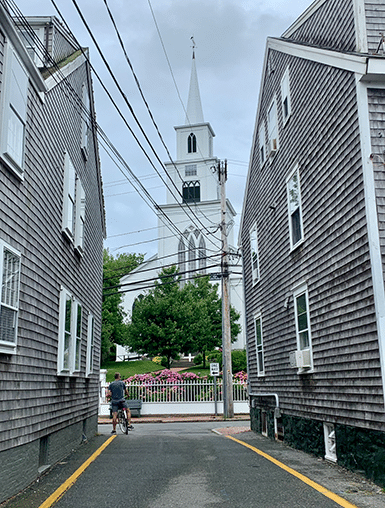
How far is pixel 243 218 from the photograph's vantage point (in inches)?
716

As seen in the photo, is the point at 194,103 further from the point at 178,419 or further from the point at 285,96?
the point at 285,96

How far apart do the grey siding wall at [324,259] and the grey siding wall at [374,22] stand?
0.60m

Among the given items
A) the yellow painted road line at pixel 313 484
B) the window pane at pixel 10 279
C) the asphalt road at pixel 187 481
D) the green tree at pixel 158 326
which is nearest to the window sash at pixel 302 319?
the asphalt road at pixel 187 481

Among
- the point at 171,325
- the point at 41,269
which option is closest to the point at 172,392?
the point at 171,325

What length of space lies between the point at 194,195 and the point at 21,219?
4512cm

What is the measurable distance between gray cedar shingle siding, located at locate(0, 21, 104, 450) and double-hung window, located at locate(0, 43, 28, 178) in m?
0.23

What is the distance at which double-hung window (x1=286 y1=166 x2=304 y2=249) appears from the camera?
11.3 metres

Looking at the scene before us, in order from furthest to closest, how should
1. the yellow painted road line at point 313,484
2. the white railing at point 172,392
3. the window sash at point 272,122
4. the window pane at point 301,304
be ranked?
the white railing at point 172,392 → the window sash at point 272,122 → the window pane at point 301,304 → the yellow painted road line at point 313,484

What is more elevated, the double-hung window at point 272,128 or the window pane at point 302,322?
the double-hung window at point 272,128

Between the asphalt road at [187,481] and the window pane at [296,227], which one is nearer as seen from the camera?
the asphalt road at [187,481]

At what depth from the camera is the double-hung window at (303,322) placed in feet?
34.4

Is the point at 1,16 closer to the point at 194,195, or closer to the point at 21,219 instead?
the point at 21,219

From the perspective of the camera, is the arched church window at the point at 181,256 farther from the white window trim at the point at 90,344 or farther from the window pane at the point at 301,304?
the window pane at the point at 301,304

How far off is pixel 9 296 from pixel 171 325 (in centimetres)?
2950
